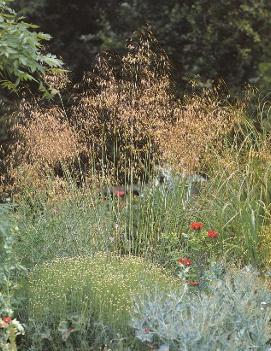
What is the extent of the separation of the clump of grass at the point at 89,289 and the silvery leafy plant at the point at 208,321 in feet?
0.79

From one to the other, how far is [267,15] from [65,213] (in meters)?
5.69

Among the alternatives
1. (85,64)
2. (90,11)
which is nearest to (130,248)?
(85,64)

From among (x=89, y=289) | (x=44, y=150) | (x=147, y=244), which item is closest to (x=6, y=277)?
(x=89, y=289)

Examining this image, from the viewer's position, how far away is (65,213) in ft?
20.1

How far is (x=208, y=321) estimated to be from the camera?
3932mm

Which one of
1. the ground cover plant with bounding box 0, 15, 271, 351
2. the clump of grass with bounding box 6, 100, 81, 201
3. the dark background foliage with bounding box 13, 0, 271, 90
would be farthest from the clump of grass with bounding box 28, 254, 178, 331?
the dark background foliage with bounding box 13, 0, 271, 90

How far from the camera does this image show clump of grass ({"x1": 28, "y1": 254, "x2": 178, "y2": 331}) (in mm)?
4590

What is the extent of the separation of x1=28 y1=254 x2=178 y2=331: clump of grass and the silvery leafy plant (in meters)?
0.24

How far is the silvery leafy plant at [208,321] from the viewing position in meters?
3.85

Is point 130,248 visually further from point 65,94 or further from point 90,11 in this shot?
point 90,11

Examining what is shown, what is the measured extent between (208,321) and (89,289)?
1.07m

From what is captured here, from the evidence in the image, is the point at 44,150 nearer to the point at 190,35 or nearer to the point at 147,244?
the point at 147,244

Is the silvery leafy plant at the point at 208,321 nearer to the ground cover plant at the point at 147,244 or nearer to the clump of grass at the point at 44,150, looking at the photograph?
the ground cover plant at the point at 147,244

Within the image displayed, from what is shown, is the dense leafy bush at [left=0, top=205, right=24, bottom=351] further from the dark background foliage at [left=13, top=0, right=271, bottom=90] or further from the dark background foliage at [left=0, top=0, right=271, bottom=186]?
the dark background foliage at [left=13, top=0, right=271, bottom=90]
